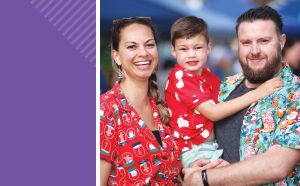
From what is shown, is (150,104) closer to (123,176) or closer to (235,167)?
(123,176)

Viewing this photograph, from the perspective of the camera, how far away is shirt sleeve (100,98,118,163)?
1970 mm

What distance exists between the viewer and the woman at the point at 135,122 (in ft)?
6.72

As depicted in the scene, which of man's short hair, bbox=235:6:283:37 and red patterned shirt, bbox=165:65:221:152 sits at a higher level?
man's short hair, bbox=235:6:283:37

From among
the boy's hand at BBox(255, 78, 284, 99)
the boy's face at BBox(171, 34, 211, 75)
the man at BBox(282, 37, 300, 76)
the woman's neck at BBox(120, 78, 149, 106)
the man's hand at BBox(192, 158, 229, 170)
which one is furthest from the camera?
the man at BBox(282, 37, 300, 76)

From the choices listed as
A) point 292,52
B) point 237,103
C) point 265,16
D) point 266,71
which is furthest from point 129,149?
point 292,52

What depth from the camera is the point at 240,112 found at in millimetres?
2301

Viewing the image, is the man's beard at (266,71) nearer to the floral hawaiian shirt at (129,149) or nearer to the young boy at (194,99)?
the young boy at (194,99)

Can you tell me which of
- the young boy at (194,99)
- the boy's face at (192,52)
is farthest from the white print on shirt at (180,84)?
the boy's face at (192,52)

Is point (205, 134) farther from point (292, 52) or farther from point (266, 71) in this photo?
point (292, 52)

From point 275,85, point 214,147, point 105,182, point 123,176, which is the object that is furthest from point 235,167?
point 105,182

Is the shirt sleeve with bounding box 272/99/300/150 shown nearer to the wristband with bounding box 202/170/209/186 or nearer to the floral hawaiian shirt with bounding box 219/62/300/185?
the floral hawaiian shirt with bounding box 219/62/300/185

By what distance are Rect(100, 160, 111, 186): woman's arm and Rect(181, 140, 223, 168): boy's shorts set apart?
2.26 ft

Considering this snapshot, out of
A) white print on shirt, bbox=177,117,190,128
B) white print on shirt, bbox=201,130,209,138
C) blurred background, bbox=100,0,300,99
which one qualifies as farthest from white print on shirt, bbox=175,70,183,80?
blurred background, bbox=100,0,300,99
